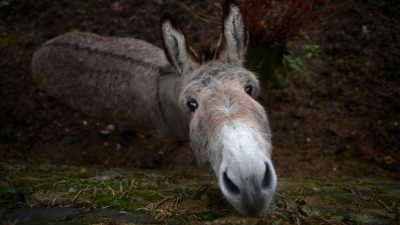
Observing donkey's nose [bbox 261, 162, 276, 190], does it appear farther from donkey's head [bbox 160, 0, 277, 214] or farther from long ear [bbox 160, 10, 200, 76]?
long ear [bbox 160, 10, 200, 76]

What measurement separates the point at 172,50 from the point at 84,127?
3.45m

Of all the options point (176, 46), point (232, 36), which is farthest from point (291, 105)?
point (176, 46)

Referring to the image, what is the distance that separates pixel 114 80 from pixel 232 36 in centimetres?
237

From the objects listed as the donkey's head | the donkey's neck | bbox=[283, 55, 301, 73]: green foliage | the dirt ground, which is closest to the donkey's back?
the donkey's neck

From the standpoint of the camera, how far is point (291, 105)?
494 centimetres

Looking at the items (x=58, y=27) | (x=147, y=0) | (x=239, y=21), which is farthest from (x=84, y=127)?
(x=239, y=21)

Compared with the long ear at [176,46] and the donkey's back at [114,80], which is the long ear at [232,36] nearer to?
the long ear at [176,46]

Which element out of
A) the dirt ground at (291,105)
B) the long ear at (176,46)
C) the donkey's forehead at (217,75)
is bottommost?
the dirt ground at (291,105)

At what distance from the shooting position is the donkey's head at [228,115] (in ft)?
5.36

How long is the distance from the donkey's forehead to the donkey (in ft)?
0.03

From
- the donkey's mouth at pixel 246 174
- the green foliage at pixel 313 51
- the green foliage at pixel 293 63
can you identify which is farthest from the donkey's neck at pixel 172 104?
the green foliage at pixel 313 51

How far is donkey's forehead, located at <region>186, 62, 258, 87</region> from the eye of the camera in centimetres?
256

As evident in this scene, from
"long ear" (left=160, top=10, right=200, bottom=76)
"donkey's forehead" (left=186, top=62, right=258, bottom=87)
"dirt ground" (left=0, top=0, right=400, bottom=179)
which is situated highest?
"long ear" (left=160, top=10, right=200, bottom=76)

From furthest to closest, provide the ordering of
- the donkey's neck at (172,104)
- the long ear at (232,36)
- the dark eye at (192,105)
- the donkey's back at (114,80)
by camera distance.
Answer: the donkey's back at (114,80), the donkey's neck at (172,104), the long ear at (232,36), the dark eye at (192,105)
